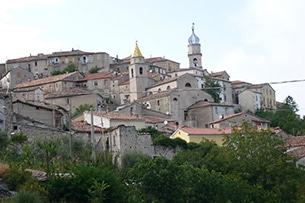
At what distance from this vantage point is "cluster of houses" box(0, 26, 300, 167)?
158 feet

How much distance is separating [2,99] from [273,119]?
47.0 meters

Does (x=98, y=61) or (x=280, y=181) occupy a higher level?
(x=98, y=61)

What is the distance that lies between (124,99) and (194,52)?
23930 mm

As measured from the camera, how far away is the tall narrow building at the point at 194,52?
115 meters

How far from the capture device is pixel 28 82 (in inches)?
3969

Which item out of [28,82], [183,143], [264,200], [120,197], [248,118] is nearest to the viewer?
[120,197]

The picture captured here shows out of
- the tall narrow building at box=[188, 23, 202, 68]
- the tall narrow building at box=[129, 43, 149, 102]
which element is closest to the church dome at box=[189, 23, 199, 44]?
the tall narrow building at box=[188, 23, 202, 68]

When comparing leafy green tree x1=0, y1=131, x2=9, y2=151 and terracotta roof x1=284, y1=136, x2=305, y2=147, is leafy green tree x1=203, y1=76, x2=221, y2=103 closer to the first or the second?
terracotta roof x1=284, y1=136, x2=305, y2=147

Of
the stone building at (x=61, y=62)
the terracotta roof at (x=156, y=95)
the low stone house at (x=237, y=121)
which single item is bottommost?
the low stone house at (x=237, y=121)

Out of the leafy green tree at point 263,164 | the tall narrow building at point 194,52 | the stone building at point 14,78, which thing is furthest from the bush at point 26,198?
the tall narrow building at point 194,52

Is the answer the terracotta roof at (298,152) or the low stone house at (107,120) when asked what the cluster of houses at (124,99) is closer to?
the low stone house at (107,120)

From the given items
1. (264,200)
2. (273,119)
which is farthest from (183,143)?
(273,119)

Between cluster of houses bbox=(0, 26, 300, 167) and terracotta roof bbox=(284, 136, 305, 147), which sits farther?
terracotta roof bbox=(284, 136, 305, 147)

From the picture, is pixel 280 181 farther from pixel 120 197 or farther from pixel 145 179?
pixel 120 197
